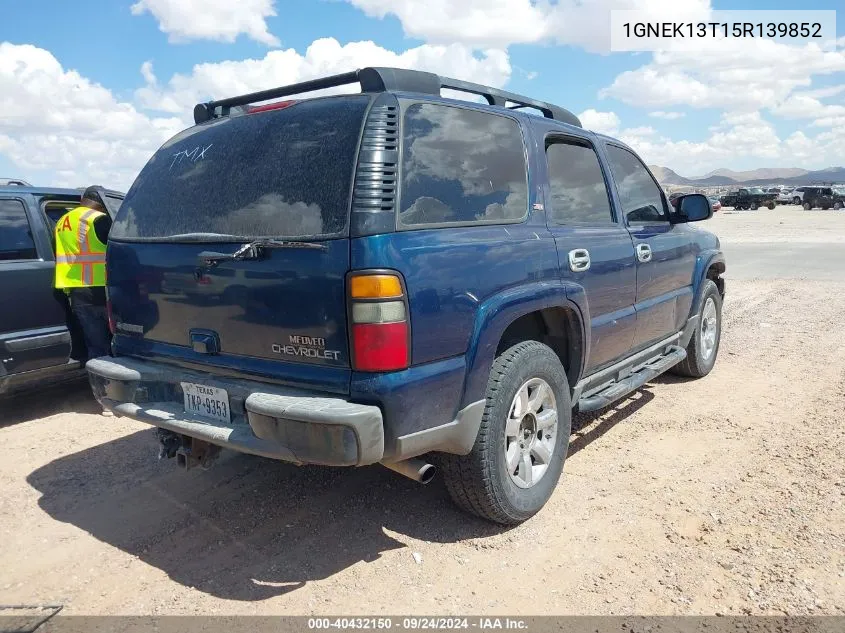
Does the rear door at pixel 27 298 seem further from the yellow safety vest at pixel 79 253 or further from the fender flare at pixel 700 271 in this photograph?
the fender flare at pixel 700 271

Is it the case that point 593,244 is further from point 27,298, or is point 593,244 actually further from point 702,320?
point 27,298

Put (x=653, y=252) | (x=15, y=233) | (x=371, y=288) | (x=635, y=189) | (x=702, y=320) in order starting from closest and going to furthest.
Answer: (x=371, y=288) < (x=653, y=252) < (x=635, y=189) < (x=15, y=233) < (x=702, y=320)

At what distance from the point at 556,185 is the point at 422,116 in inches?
43.5

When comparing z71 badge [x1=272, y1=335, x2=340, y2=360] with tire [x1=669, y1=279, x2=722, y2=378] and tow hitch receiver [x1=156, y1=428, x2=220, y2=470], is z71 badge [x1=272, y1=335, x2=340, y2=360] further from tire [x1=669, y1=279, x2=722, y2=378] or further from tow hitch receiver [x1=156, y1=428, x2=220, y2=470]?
tire [x1=669, y1=279, x2=722, y2=378]

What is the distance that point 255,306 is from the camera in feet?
9.31

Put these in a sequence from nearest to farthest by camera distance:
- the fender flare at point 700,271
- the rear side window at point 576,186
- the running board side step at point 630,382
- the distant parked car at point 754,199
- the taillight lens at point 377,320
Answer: the taillight lens at point 377,320 → the rear side window at point 576,186 → the running board side step at point 630,382 → the fender flare at point 700,271 → the distant parked car at point 754,199

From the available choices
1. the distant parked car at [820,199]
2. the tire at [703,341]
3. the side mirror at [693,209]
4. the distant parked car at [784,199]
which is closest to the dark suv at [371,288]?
the side mirror at [693,209]

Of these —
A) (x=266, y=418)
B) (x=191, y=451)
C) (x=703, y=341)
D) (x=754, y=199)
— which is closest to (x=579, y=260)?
(x=266, y=418)

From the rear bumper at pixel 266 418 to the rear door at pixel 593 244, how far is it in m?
1.53

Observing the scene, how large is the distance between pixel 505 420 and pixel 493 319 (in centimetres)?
52

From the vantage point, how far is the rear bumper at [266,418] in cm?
256

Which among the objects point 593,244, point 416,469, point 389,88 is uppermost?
point 389,88

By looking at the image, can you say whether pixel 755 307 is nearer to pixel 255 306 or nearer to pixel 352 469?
pixel 352 469

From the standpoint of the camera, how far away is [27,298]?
16.8 feet
